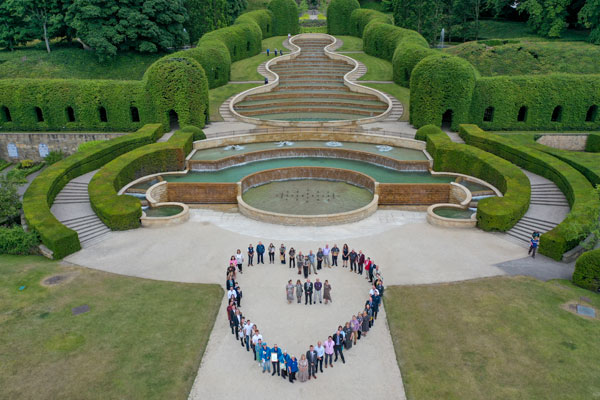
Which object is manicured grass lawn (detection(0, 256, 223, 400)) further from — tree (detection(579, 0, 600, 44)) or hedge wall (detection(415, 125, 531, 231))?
tree (detection(579, 0, 600, 44))

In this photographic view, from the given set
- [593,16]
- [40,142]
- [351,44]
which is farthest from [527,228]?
[351,44]

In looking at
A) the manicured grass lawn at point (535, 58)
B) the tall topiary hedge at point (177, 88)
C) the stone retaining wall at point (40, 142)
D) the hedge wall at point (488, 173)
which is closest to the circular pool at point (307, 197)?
the hedge wall at point (488, 173)

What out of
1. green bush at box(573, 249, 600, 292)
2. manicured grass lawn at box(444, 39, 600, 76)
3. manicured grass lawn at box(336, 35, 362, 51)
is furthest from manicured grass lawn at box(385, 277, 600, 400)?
manicured grass lawn at box(336, 35, 362, 51)

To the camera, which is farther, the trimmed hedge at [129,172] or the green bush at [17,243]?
the trimmed hedge at [129,172]

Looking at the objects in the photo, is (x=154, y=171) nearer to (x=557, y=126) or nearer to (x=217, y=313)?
(x=217, y=313)

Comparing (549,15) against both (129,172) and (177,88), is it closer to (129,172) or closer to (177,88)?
(177,88)

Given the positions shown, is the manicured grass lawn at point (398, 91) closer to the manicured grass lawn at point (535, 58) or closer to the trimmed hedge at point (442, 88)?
the trimmed hedge at point (442, 88)
